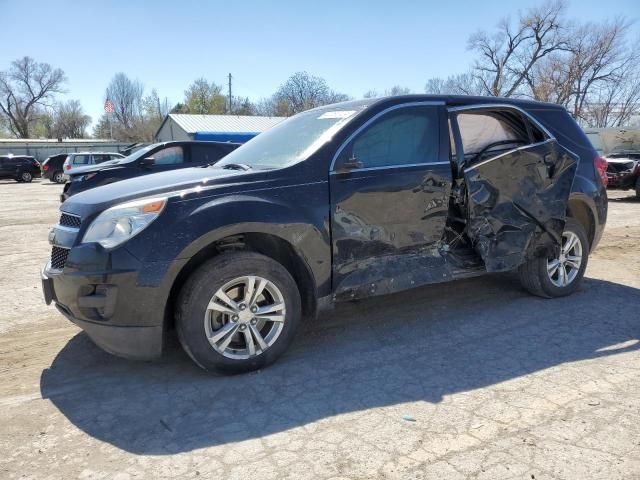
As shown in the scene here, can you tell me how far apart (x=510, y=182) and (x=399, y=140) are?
1156mm

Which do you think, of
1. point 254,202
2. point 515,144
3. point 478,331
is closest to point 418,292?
point 478,331

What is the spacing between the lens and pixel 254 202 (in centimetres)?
318

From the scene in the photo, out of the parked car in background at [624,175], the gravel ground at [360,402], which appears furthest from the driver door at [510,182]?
the parked car in background at [624,175]

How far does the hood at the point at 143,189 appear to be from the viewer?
10.2 ft

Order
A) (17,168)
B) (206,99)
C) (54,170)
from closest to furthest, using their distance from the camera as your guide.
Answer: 1. (54,170)
2. (17,168)
3. (206,99)

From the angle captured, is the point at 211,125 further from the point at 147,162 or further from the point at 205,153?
the point at 147,162

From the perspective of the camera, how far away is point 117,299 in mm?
2871

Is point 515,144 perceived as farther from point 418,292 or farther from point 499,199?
point 418,292

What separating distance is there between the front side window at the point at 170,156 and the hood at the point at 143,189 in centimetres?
757

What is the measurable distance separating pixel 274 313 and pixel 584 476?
1.99 m

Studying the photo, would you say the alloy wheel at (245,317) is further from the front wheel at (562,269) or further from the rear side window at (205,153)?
the rear side window at (205,153)

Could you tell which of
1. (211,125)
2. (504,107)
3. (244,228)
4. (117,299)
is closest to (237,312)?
(244,228)

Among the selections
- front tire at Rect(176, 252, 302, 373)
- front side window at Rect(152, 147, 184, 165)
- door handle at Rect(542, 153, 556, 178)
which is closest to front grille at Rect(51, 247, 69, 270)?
front tire at Rect(176, 252, 302, 373)

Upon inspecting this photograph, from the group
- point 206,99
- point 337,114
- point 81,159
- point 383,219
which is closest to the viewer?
point 383,219
